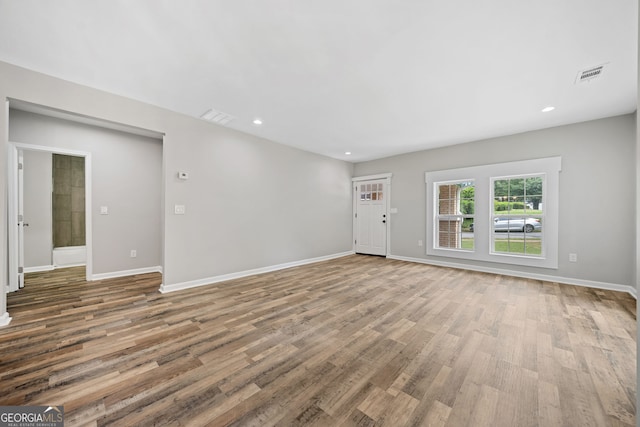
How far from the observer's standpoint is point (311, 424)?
127 centimetres

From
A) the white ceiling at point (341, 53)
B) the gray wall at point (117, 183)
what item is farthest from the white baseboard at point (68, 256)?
the white ceiling at point (341, 53)

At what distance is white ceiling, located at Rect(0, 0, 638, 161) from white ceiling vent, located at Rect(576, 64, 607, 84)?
73 millimetres

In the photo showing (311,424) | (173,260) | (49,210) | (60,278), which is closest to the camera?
(311,424)

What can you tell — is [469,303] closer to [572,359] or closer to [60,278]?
[572,359]

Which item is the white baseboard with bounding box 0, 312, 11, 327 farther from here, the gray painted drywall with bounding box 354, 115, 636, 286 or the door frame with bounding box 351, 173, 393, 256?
the gray painted drywall with bounding box 354, 115, 636, 286

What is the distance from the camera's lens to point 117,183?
413 centimetres

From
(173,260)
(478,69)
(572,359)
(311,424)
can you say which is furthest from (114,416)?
(478,69)

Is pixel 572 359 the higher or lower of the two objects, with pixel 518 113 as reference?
lower

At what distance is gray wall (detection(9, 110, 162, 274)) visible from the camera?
3.57m

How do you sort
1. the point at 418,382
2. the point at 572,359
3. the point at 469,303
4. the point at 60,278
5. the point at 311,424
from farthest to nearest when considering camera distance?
the point at 60,278 < the point at 469,303 < the point at 572,359 < the point at 418,382 < the point at 311,424

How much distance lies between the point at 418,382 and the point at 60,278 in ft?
18.3

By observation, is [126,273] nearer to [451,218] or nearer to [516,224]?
[451,218]

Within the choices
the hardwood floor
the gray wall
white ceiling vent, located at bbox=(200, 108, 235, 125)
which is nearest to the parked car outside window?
the hardwood floor

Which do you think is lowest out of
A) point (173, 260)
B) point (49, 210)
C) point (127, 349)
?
point (127, 349)
